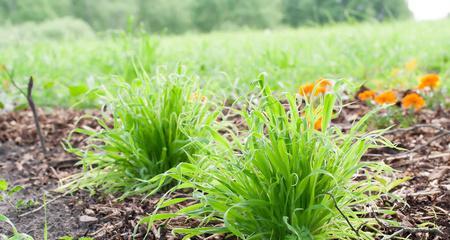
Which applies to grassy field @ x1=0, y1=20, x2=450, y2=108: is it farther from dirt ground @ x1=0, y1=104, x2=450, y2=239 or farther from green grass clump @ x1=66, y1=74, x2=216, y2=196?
green grass clump @ x1=66, y1=74, x2=216, y2=196

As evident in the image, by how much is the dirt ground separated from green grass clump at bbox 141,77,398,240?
0.21 metres

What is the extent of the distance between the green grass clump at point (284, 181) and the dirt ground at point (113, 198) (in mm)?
208

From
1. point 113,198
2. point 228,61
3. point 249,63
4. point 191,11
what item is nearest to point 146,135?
point 113,198

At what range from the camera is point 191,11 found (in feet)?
96.3

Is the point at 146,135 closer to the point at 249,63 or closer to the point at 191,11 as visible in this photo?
the point at 249,63

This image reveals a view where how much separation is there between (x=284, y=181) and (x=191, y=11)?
28264 millimetres

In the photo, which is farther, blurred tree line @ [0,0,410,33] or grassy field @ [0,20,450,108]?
blurred tree line @ [0,0,410,33]

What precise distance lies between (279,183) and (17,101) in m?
3.81

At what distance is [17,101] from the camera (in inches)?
196

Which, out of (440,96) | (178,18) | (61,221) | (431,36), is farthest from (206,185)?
(178,18)

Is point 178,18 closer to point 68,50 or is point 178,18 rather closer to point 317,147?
point 68,50

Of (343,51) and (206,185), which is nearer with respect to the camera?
(206,185)

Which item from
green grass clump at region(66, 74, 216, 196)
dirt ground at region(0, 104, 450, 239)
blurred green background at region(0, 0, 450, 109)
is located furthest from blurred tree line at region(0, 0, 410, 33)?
green grass clump at region(66, 74, 216, 196)

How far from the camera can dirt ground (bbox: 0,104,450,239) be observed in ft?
6.81
